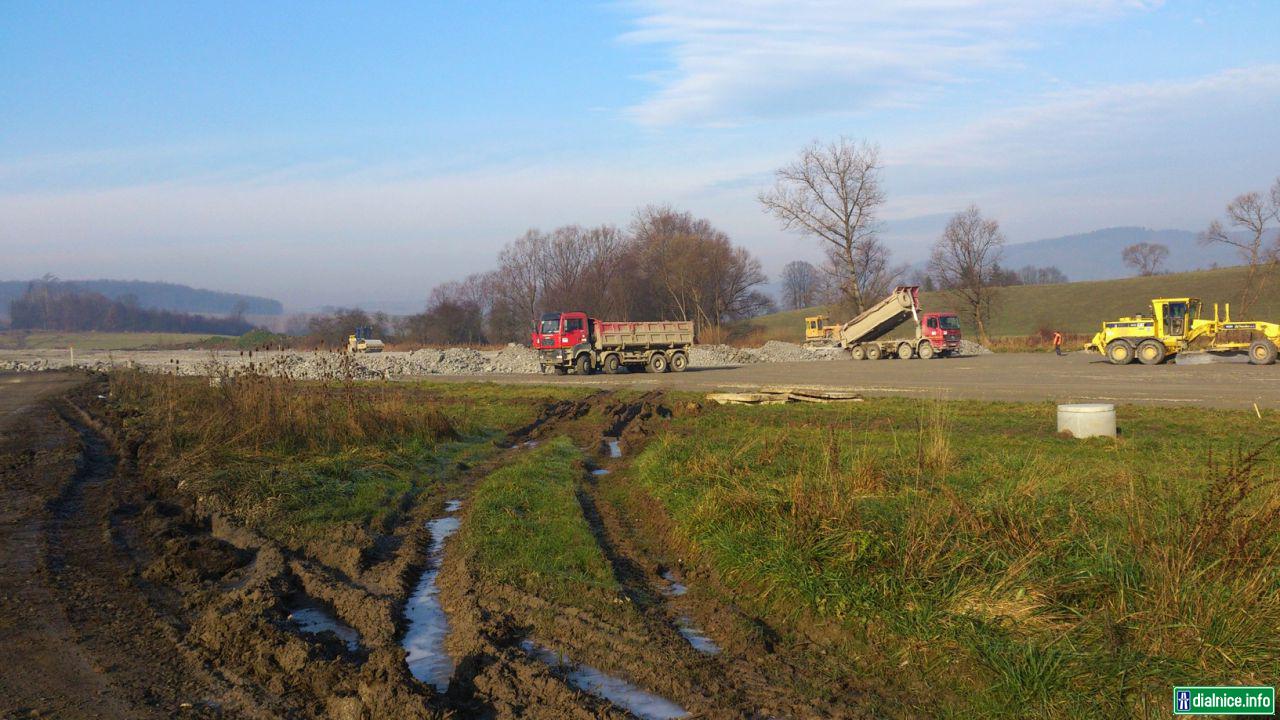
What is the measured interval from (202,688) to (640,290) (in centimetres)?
7610

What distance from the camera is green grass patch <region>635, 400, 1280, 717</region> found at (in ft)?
15.5

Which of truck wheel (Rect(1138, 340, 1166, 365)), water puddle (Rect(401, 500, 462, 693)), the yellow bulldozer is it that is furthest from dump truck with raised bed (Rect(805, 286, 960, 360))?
water puddle (Rect(401, 500, 462, 693))

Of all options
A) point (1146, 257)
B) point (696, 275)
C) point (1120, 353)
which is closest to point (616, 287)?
point (696, 275)

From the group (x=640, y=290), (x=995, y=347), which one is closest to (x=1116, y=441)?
(x=995, y=347)

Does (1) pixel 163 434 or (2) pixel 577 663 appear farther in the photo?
(1) pixel 163 434

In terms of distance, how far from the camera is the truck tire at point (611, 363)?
37.9 metres

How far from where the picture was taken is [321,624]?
A: 6238 mm

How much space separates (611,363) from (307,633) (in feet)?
105

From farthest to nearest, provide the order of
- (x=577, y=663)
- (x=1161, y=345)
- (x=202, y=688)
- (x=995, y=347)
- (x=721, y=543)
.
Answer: (x=995, y=347) < (x=1161, y=345) < (x=721, y=543) < (x=577, y=663) < (x=202, y=688)

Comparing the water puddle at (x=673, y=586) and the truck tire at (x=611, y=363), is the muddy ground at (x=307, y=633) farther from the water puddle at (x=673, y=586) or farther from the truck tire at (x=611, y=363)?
the truck tire at (x=611, y=363)

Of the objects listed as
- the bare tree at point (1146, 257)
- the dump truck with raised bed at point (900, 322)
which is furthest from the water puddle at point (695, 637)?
the bare tree at point (1146, 257)

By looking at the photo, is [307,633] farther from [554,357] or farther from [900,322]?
[900,322]

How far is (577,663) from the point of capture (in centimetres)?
545

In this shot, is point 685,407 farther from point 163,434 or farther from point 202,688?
point 202,688
